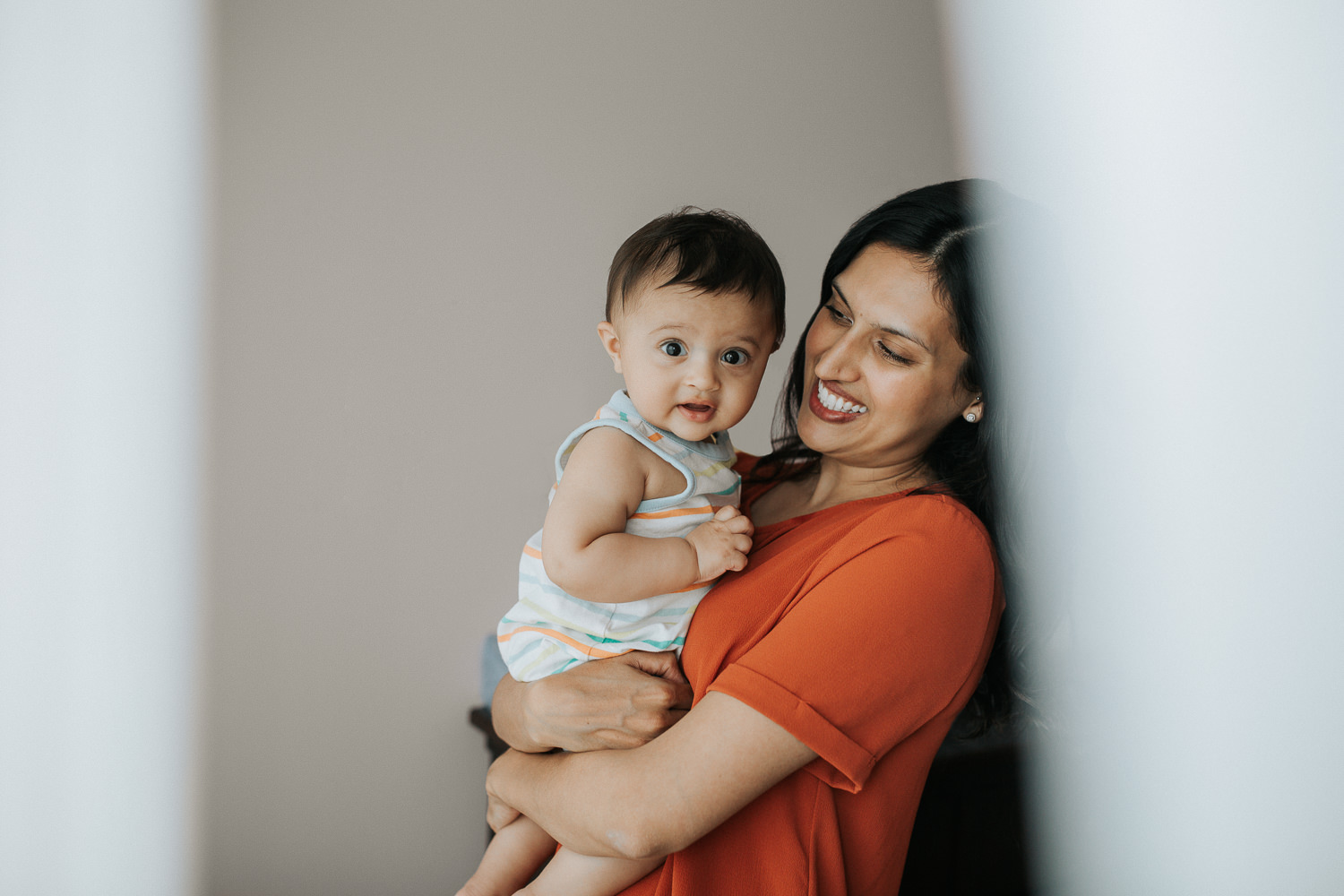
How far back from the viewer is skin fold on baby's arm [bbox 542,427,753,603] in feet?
3.00

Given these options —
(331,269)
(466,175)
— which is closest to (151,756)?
(331,269)

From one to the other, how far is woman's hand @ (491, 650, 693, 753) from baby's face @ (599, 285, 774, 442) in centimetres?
29

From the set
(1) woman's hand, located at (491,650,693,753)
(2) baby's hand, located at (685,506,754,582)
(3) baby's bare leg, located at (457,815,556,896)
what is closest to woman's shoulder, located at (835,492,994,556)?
(2) baby's hand, located at (685,506,754,582)

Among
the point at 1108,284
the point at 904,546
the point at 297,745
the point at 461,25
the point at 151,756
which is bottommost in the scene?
the point at 297,745

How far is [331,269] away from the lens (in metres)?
1.90

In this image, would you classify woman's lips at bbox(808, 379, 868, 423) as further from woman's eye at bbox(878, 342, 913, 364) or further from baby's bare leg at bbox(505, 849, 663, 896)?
baby's bare leg at bbox(505, 849, 663, 896)

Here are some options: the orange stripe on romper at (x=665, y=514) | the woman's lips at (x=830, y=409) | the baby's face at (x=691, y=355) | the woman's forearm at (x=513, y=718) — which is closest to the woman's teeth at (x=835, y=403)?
the woman's lips at (x=830, y=409)

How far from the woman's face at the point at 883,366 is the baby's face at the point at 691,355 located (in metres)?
0.10

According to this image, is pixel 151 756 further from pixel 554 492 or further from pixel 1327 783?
pixel 1327 783

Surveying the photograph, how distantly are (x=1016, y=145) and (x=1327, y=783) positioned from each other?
110 centimetres

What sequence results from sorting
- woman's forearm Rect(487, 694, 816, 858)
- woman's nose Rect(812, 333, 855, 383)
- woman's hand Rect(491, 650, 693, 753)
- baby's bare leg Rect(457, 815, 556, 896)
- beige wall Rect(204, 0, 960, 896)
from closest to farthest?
1. woman's forearm Rect(487, 694, 816, 858)
2. woman's hand Rect(491, 650, 693, 753)
3. woman's nose Rect(812, 333, 855, 383)
4. baby's bare leg Rect(457, 815, 556, 896)
5. beige wall Rect(204, 0, 960, 896)

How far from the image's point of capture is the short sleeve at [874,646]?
794 mm

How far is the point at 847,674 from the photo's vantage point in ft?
2.64

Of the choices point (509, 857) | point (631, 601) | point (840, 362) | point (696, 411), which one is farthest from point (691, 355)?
point (509, 857)
